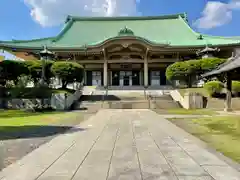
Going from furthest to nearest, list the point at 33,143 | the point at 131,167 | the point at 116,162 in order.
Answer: the point at 33,143 < the point at 116,162 < the point at 131,167

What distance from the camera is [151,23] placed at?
142 ft

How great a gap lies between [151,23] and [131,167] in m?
40.3

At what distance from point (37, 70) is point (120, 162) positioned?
21257 millimetres

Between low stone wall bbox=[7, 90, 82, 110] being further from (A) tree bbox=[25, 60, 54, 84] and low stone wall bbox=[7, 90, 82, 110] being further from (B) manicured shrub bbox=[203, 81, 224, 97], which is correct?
(B) manicured shrub bbox=[203, 81, 224, 97]

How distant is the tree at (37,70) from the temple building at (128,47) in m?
8.10

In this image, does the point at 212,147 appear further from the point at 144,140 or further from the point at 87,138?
the point at 87,138

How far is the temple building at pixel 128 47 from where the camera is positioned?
33219mm

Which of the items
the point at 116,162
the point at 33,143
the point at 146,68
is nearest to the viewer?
the point at 116,162

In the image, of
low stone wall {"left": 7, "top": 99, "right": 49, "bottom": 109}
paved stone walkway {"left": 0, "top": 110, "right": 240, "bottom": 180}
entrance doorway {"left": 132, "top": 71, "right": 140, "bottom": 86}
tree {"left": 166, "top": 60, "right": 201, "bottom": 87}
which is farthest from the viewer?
entrance doorway {"left": 132, "top": 71, "right": 140, "bottom": 86}

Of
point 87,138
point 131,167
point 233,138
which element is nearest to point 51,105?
point 87,138

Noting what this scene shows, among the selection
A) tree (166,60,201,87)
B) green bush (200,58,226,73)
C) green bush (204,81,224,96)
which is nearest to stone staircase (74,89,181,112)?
tree (166,60,201,87)

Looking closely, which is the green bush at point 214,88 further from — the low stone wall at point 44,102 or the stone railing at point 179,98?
the low stone wall at point 44,102

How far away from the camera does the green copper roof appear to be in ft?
115

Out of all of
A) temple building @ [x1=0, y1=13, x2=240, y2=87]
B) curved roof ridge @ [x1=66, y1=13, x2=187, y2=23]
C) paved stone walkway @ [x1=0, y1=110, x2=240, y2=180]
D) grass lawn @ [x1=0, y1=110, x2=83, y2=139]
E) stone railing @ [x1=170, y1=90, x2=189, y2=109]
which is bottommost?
grass lawn @ [x1=0, y1=110, x2=83, y2=139]
